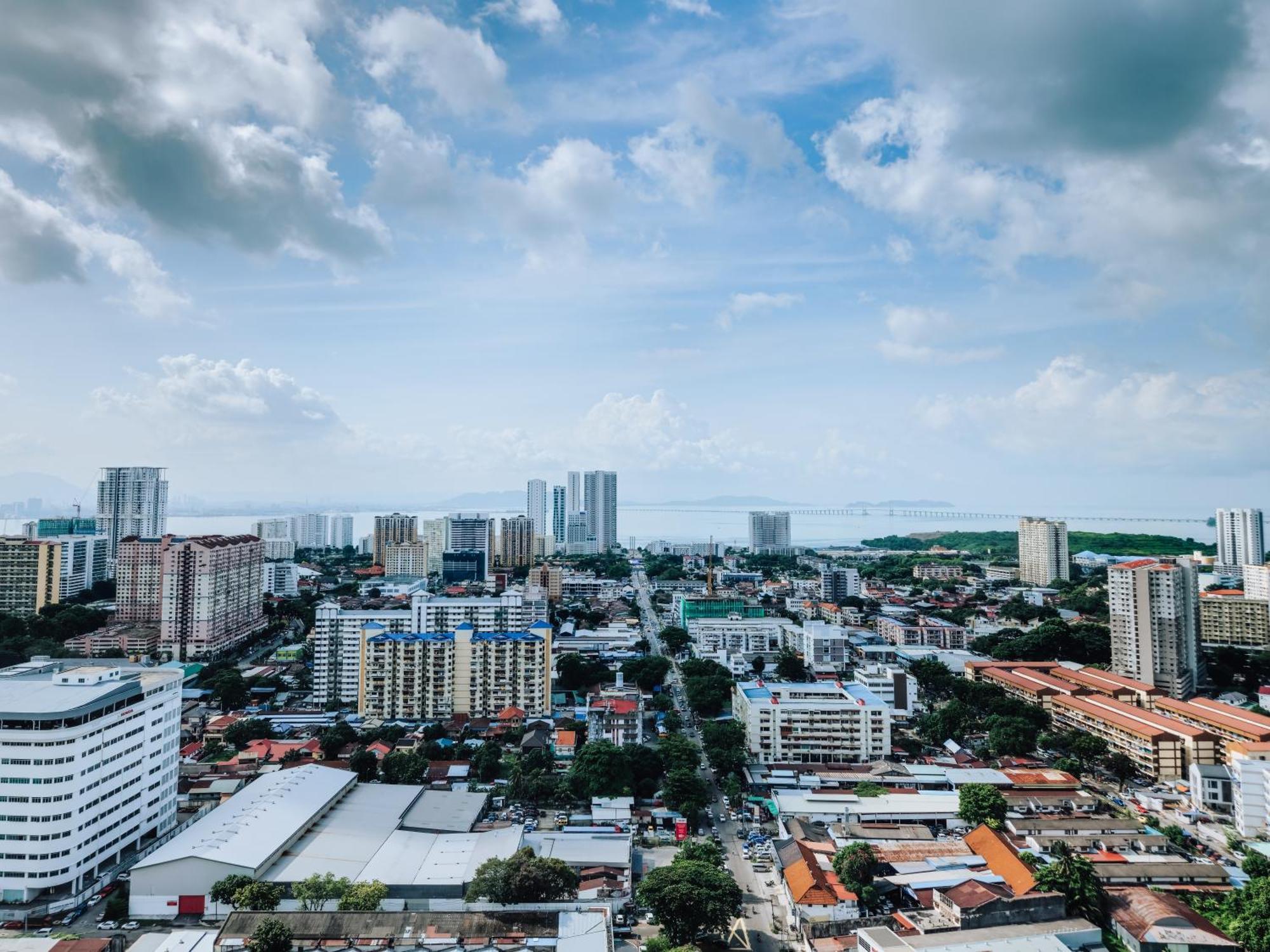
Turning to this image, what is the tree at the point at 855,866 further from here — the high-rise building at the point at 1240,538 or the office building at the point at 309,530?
the office building at the point at 309,530

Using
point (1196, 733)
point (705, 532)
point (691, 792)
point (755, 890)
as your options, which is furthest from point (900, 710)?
point (705, 532)

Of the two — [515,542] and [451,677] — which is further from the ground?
[515,542]

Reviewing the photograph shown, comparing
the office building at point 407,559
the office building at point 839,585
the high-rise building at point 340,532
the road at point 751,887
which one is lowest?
the road at point 751,887

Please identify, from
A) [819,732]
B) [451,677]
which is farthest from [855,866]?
[451,677]

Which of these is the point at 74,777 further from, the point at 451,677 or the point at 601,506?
the point at 601,506


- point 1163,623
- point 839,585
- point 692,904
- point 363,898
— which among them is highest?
point 1163,623

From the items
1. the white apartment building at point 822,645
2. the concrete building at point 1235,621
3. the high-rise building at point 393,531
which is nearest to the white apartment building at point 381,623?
the white apartment building at point 822,645

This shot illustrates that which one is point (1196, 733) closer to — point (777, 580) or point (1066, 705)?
point (1066, 705)
